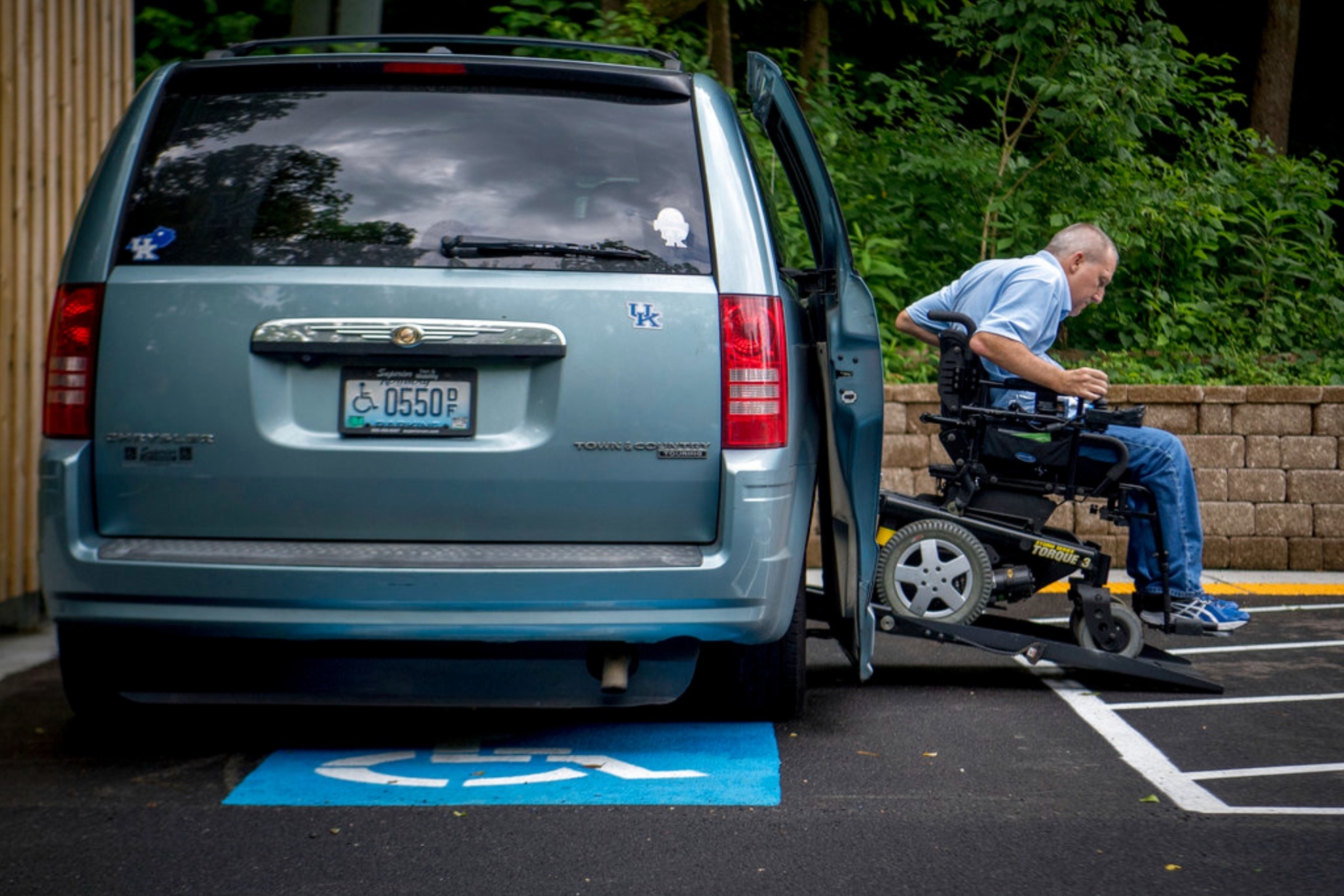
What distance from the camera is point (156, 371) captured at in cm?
405

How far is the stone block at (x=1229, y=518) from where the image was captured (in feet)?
28.9

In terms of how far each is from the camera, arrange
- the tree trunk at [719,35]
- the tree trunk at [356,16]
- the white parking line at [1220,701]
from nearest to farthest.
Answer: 1. the white parking line at [1220,701]
2. the tree trunk at [356,16]
3. the tree trunk at [719,35]

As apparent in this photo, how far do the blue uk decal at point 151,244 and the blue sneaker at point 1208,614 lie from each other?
3.74 m

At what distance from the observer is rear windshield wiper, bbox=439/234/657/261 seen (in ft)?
13.5

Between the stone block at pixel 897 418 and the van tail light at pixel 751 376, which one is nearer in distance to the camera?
the van tail light at pixel 751 376

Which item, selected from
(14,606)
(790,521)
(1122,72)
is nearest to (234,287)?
(790,521)

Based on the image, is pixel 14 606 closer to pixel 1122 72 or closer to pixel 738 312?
pixel 738 312

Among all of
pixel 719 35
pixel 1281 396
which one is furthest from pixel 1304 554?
pixel 719 35

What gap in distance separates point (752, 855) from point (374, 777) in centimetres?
123

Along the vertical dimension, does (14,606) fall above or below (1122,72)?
below

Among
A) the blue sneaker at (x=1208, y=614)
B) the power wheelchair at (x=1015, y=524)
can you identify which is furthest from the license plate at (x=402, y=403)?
the blue sneaker at (x=1208, y=614)

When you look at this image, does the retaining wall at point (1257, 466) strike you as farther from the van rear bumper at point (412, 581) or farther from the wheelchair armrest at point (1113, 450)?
the van rear bumper at point (412, 581)

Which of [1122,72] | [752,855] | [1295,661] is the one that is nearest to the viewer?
[752,855]

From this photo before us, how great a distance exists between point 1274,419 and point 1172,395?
58 cm
